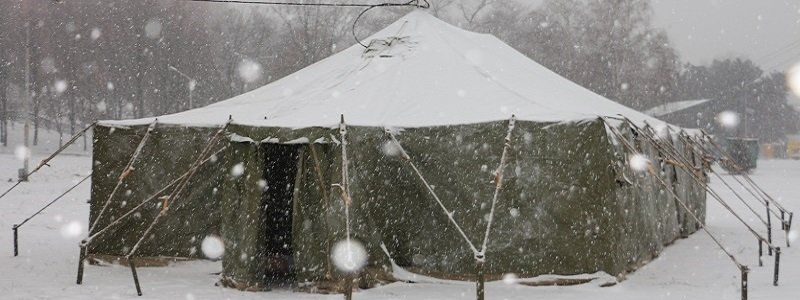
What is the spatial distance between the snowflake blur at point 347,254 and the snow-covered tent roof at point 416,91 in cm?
119

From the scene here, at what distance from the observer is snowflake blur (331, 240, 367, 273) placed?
7280 mm

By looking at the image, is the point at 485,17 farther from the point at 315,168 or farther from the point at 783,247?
the point at 315,168

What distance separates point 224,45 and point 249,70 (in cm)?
212

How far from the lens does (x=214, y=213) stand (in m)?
8.80

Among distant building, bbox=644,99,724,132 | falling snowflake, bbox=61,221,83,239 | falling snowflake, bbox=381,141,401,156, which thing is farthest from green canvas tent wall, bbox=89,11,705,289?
distant building, bbox=644,99,724,132

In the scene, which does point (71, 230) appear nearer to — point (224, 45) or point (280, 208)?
point (280, 208)

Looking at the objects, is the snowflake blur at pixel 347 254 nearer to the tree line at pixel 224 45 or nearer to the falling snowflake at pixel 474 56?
the falling snowflake at pixel 474 56

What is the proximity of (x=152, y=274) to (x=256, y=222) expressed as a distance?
186 centimetres

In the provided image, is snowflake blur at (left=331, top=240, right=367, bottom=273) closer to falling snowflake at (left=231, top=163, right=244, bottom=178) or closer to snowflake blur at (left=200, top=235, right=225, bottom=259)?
falling snowflake at (left=231, top=163, right=244, bottom=178)

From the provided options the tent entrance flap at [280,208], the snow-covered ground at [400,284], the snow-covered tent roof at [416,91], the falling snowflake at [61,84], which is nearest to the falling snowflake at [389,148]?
the snow-covered tent roof at [416,91]

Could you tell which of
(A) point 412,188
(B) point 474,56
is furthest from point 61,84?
(A) point 412,188

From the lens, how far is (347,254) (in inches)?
284

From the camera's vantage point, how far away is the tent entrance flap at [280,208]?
26.6 ft

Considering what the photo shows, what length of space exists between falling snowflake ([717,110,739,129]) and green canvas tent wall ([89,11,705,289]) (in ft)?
191
